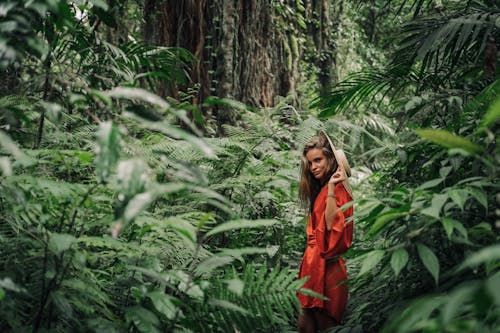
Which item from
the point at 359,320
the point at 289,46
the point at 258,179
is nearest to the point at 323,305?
the point at 359,320

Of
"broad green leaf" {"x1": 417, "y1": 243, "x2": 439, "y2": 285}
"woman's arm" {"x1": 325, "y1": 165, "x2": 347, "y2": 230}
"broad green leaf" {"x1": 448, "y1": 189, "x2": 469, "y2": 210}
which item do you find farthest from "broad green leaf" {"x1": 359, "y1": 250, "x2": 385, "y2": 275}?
"woman's arm" {"x1": 325, "y1": 165, "x2": 347, "y2": 230}

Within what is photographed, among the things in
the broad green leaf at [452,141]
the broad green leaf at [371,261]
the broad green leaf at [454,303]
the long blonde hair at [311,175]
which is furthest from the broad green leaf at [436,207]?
the long blonde hair at [311,175]

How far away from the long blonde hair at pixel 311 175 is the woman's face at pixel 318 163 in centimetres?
3

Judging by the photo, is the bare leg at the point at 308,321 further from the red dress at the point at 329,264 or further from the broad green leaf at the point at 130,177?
the broad green leaf at the point at 130,177

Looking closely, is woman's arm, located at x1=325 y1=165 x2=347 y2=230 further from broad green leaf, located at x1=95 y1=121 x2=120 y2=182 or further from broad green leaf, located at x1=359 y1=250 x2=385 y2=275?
broad green leaf, located at x1=95 y1=121 x2=120 y2=182

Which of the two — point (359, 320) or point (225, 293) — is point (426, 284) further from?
point (225, 293)

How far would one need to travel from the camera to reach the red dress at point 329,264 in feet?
9.95

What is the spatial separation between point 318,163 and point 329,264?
2.34 ft

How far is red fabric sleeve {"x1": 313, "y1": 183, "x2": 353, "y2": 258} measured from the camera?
3.06 meters

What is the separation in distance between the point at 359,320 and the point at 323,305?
56 cm

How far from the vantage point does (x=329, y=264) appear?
10.3ft

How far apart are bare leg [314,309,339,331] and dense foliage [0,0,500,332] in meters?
0.17

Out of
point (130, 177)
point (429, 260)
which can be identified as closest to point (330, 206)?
point (429, 260)

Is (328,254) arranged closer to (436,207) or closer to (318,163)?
(318,163)
